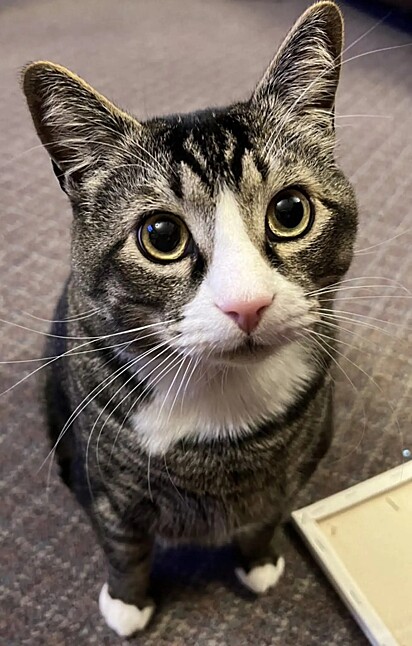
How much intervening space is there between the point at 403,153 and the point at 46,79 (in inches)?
51.3

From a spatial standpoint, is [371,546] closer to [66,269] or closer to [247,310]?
[247,310]

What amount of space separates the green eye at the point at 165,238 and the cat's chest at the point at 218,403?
0.52 feet

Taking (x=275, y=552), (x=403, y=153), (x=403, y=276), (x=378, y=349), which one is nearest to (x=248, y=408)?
(x=275, y=552)

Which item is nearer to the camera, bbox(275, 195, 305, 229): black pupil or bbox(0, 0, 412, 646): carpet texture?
bbox(275, 195, 305, 229): black pupil

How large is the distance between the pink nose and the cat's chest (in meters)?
0.16

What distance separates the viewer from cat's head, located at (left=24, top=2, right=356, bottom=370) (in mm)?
657

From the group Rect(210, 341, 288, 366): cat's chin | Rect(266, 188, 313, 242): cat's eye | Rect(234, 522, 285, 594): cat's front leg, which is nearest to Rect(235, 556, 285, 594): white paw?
Rect(234, 522, 285, 594): cat's front leg

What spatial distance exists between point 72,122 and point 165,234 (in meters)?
0.17

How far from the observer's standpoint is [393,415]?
1242 millimetres

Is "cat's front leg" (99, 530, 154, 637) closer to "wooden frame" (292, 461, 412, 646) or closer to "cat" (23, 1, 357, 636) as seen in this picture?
"cat" (23, 1, 357, 636)

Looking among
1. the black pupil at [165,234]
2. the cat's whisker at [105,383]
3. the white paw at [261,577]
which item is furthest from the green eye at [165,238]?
the white paw at [261,577]

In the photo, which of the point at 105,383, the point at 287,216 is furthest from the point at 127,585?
the point at 287,216

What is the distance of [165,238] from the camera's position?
698 mm

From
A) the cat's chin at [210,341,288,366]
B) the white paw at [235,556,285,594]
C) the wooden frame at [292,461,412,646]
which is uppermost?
the cat's chin at [210,341,288,366]
